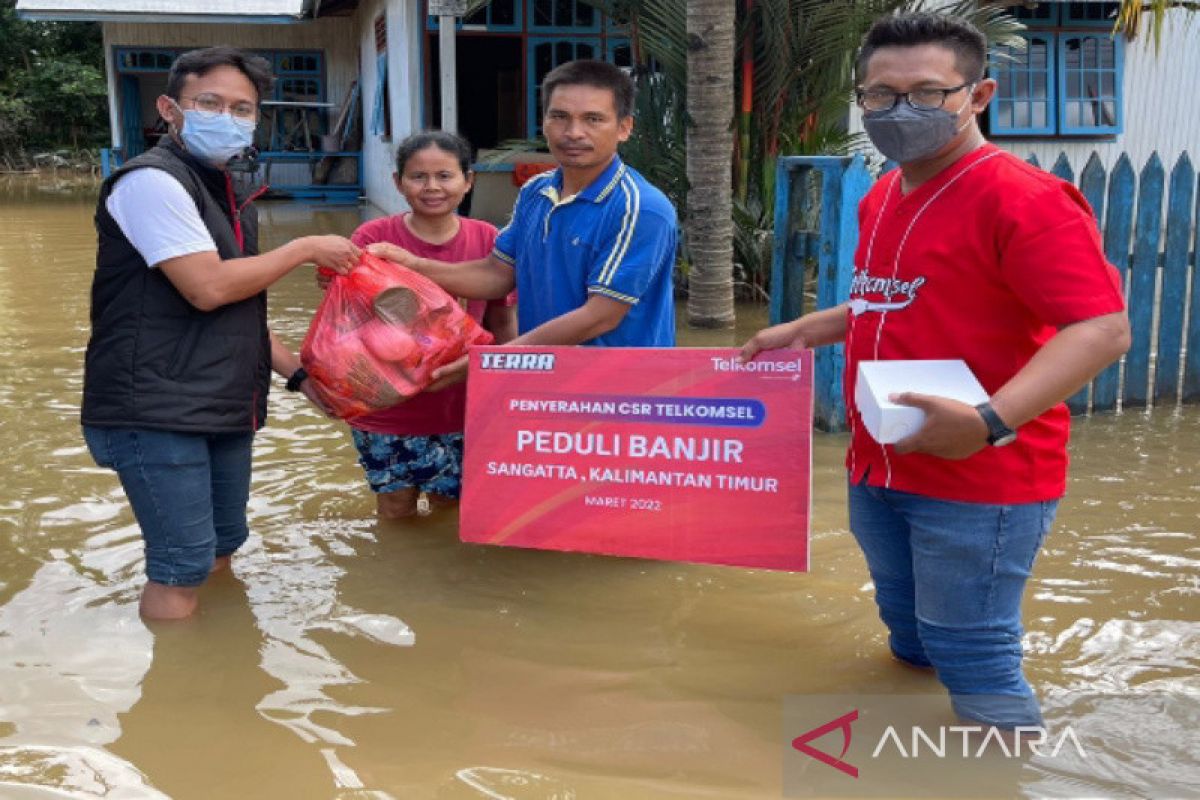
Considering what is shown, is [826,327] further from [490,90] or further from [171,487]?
[490,90]

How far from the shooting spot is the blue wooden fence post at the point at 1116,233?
5.80 meters

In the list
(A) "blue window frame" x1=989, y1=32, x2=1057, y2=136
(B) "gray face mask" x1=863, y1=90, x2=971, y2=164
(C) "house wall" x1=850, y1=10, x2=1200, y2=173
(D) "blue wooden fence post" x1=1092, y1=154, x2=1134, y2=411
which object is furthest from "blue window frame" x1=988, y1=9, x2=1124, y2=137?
(B) "gray face mask" x1=863, y1=90, x2=971, y2=164

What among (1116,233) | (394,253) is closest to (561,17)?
(1116,233)

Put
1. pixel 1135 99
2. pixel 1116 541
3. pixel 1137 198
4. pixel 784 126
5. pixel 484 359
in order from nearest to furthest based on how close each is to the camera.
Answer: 1. pixel 484 359
2. pixel 1116 541
3. pixel 1137 198
4. pixel 784 126
5. pixel 1135 99

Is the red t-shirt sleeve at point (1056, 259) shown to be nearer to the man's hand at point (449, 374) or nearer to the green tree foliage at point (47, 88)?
the man's hand at point (449, 374)

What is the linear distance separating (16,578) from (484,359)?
1.87m

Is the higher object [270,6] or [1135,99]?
[270,6]

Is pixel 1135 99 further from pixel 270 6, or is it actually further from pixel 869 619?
pixel 270 6

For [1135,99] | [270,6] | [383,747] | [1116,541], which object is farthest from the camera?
[270,6]

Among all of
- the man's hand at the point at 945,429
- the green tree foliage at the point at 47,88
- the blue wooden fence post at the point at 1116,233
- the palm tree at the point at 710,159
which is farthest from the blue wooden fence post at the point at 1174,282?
the green tree foliage at the point at 47,88

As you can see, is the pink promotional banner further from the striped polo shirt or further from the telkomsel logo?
the striped polo shirt

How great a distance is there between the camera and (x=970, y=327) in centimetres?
246

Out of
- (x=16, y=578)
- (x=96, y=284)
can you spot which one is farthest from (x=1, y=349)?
(x=96, y=284)

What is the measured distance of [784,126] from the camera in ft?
28.6
